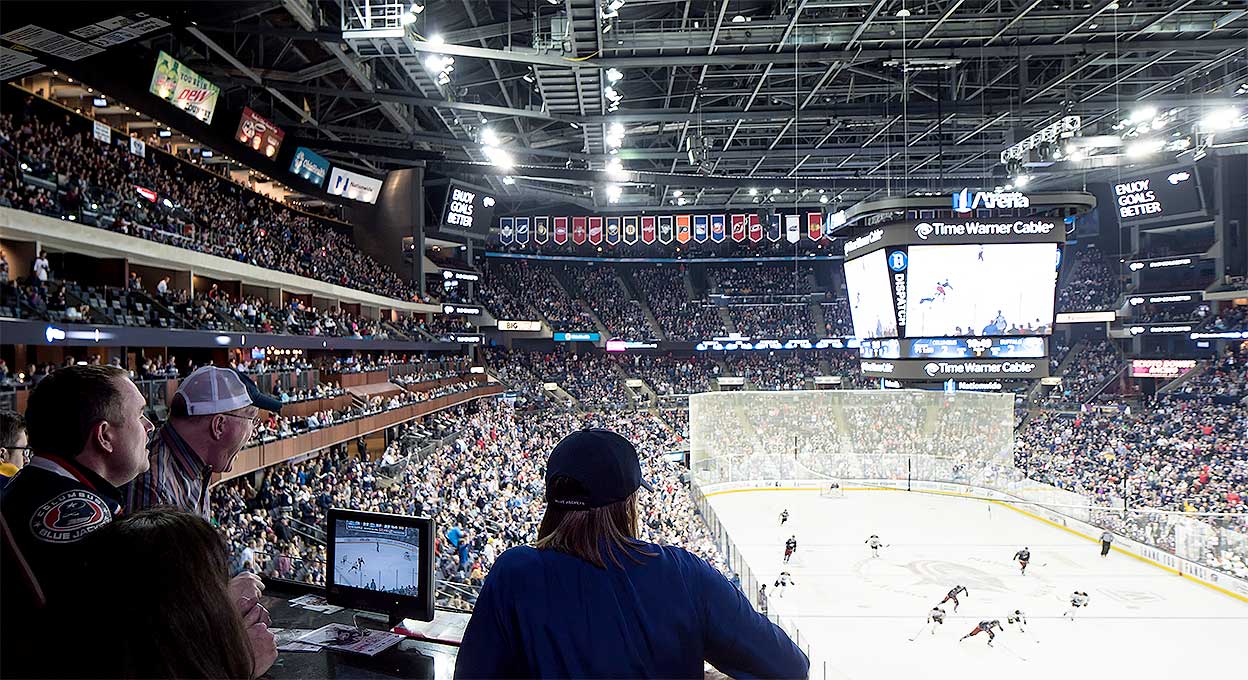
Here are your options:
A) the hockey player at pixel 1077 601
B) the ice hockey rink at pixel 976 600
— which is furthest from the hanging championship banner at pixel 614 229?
the hockey player at pixel 1077 601

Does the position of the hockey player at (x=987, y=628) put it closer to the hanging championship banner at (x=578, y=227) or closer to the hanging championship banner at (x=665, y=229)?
the hanging championship banner at (x=665, y=229)

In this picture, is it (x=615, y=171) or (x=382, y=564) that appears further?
(x=615, y=171)

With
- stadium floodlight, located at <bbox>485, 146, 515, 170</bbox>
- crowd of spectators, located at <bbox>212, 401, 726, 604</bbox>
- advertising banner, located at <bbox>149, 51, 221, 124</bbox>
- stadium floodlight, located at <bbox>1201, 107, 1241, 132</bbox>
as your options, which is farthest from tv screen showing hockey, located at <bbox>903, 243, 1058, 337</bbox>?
advertising banner, located at <bbox>149, 51, 221, 124</bbox>

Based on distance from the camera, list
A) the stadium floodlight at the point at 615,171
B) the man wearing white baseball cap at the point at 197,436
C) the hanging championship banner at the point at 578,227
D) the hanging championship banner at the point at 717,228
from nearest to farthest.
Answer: the man wearing white baseball cap at the point at 197,436 < the stadium floodlight at the point at 615,171 < the hanging championship banner at the point at 578,227 < the hanging championship banner at the point at 717,228

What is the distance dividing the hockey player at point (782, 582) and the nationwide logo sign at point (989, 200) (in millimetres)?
9490

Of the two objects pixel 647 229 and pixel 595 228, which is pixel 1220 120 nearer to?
pixel 647 229

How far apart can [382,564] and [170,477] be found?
0.91 meters

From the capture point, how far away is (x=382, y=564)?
332 centimetres

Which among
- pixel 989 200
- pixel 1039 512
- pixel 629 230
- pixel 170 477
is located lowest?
pixel 1039 512

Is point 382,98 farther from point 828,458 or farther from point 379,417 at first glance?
point 828,458

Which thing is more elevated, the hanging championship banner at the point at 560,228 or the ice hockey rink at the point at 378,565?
the hanging championship banner at the point at 560,228

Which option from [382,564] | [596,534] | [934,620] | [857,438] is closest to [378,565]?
[382,564]

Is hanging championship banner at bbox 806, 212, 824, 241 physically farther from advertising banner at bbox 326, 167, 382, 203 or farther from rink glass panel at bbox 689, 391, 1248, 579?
advertising banner at bbox 326, 167, 382, 203

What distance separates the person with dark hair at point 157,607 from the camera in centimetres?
132
